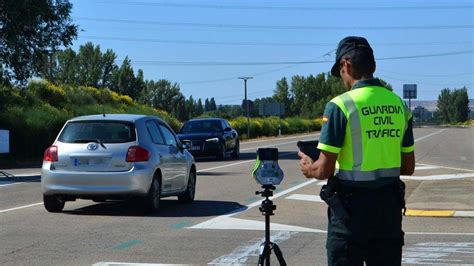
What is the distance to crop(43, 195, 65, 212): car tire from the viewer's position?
12.2 meters

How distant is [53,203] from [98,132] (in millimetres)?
1380

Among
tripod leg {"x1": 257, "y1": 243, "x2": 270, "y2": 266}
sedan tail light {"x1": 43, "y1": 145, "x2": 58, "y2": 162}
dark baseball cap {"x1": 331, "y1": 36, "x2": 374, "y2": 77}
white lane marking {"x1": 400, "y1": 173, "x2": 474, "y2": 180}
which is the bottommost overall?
white lane marking {"x1": 400, "y1": 173, "x2": 474, "y2": 180}

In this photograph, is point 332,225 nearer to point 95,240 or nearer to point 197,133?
point 95,240

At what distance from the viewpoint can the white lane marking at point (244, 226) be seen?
10.5 m

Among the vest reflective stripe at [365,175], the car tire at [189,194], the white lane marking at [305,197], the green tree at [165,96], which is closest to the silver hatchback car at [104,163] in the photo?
the car tire at [189,194]

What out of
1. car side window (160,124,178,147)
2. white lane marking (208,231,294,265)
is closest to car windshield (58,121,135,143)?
car side window (160,124,178,147)

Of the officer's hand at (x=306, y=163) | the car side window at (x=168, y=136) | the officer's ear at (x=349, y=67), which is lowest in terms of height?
the car side window at (x=168, y=136)

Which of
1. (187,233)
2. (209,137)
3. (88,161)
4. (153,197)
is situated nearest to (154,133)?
(153,197)

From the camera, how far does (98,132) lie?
1216 centimetres

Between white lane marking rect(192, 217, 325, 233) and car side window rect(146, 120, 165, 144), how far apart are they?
2.07 m

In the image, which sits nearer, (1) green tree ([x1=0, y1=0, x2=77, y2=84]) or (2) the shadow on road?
(2) the shadow on road

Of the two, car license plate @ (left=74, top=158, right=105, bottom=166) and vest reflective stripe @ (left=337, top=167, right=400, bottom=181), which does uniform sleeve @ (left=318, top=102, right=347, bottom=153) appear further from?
car license plate @ (left=74, top=158, right=105, bottom=166)

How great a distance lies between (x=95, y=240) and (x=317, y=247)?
9.14 feet

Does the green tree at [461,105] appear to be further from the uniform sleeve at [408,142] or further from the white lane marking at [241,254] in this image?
the uniform sleeve at [408,142]
